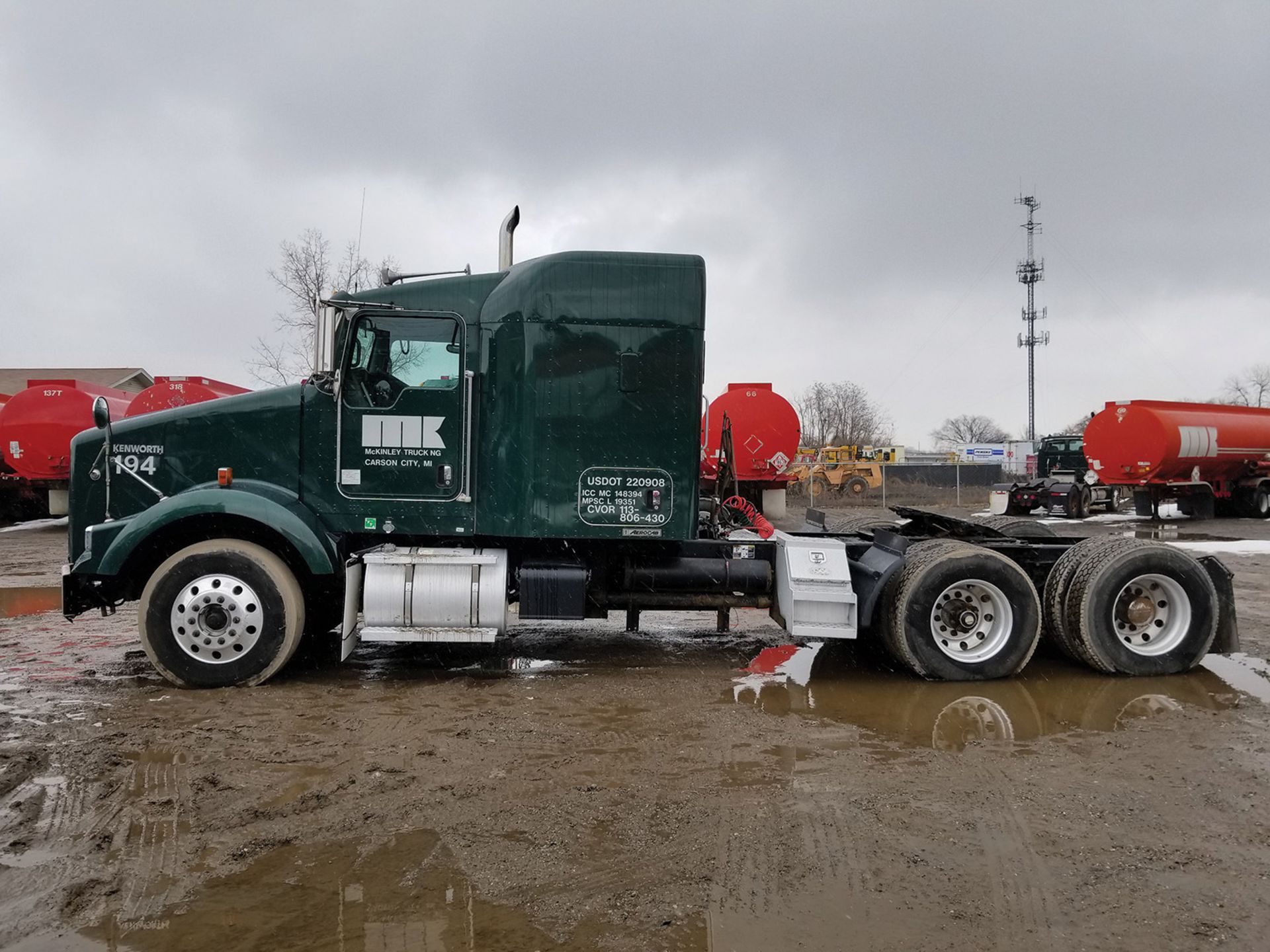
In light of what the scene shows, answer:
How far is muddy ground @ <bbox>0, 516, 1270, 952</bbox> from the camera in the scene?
2.95m

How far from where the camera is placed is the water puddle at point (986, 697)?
5.16m

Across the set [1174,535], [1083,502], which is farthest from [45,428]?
[1083,502]

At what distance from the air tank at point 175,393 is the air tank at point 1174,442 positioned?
20.8 metres

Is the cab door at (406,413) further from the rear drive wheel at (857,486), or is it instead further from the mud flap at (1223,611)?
the rear drive wheel at (857,486)

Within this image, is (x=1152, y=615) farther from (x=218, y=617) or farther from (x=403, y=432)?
(x=218, y=617)

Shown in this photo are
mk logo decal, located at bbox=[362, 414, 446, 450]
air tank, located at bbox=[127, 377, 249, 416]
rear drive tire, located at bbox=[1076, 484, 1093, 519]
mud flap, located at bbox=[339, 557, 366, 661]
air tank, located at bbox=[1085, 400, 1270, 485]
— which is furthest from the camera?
rear drive tire, located at bbox=[1076, 484, 1093, 519]

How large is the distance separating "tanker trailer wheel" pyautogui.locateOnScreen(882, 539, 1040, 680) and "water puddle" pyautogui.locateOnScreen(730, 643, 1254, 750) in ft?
0.53

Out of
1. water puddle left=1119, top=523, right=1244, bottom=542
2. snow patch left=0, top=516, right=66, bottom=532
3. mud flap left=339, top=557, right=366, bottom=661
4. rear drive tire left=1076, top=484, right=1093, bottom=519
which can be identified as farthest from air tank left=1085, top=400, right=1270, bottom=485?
snow patch left=0, top=516, right=66, bottom=532

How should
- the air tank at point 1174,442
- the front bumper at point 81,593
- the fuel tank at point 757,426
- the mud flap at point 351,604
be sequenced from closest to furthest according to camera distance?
the mud flap at point 351,604 → the front bumper at point 81,593 → the fuel tank at point 757,426 → the air tank at point 1174,442

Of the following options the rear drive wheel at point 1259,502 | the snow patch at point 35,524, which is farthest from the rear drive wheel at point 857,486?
the snow patch at point 35,524

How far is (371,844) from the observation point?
3.51 meters

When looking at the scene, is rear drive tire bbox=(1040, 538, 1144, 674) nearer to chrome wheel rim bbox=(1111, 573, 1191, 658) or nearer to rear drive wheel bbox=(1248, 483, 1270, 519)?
chrome wheel rim bbox=(1111, 573, 1191, 658)

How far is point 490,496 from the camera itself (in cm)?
621

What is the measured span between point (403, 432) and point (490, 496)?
800 mm
